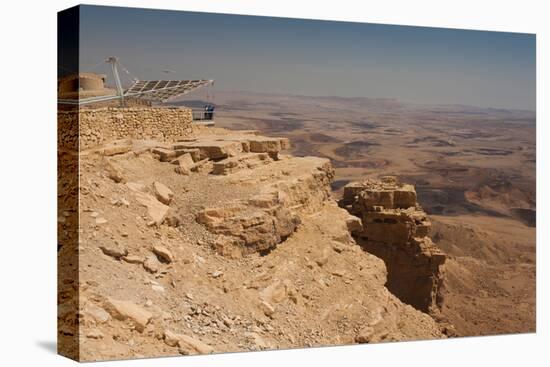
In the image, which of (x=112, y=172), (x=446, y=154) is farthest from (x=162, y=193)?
(x=446, y=154)

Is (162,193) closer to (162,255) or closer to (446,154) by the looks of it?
(162,255)

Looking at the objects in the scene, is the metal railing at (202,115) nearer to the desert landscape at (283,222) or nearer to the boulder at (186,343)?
the desert landscape at (283,222)

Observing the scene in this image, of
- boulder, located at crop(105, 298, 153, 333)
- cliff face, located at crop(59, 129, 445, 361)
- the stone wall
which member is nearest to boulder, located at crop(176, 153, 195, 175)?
cliff face, located at crop(59, 129, 445, 361)

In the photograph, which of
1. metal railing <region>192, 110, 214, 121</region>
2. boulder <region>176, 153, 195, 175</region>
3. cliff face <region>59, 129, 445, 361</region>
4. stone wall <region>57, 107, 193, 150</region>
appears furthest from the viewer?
metal railing <region>192, 110, 214, 121</region>

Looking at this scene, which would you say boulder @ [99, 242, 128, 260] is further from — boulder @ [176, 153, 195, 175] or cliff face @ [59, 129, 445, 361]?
boulder @ [176, 153, 195, 175]

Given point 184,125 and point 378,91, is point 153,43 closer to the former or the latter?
point 184,125
